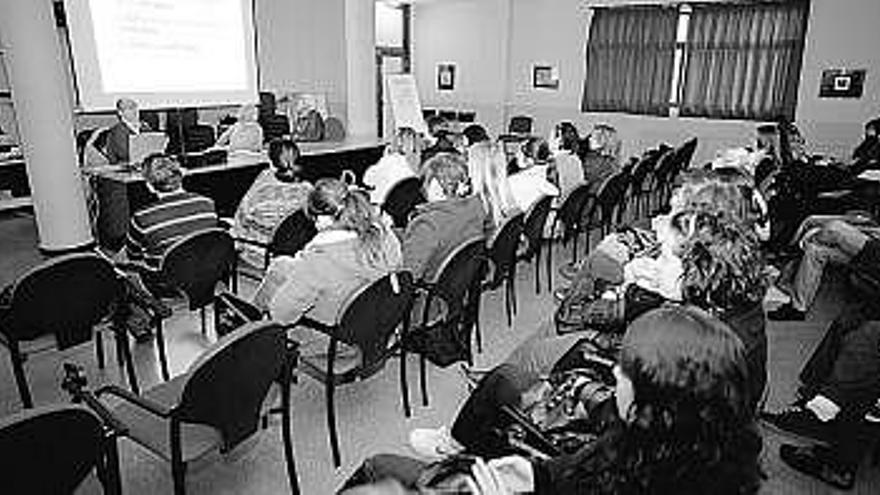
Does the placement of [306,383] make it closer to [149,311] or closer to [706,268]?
[149,311]

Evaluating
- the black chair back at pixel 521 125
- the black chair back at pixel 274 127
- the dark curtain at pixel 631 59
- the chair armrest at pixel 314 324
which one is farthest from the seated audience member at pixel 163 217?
the dark curtain at pixel 631 59

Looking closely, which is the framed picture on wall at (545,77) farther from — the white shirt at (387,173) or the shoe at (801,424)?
the shoe at (801,424)

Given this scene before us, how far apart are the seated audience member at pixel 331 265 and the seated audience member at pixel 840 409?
74.3 inches

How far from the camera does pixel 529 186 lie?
455 cm

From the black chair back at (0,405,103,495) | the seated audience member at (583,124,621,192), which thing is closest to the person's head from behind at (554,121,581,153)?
the seated audience member at (583,124,621,192)

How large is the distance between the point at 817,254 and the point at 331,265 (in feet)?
10.6

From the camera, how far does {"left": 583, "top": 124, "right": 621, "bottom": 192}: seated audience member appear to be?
5.97 meters

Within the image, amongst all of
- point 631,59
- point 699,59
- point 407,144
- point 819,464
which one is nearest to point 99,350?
point 407,144

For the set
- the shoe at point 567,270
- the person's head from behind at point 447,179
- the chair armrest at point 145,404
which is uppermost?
the person's head from behind at point 447,179

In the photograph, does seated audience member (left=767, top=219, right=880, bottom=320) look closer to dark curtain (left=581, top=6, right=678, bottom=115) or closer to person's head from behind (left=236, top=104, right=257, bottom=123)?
dark curtain (left=581, top=6, right=678, bottom=115)

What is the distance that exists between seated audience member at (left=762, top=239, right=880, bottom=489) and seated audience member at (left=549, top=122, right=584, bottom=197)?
8.61 ft

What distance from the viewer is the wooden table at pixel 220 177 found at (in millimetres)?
5203

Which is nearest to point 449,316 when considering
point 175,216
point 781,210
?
point 175,216

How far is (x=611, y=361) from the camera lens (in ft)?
6.64
